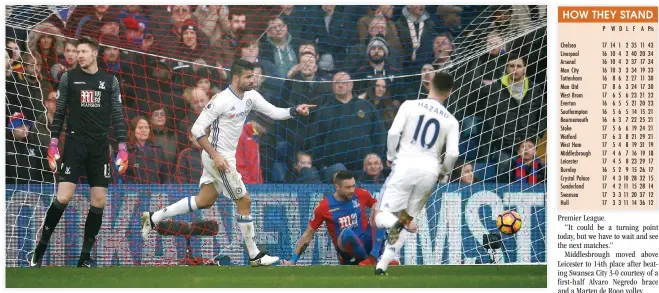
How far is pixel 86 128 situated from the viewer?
1302 centimetres

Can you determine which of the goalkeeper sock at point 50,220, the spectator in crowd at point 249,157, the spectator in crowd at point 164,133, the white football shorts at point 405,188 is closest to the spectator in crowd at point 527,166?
the spectator in crowd at point 249,157

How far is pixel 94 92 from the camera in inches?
512

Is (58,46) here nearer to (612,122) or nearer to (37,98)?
(37,98)

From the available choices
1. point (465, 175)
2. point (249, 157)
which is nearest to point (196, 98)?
point (249, 157)

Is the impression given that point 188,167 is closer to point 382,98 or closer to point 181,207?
point 181,207

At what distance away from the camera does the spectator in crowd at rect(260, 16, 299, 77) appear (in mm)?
15531

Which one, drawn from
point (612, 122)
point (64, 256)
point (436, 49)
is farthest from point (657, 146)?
point (64, 256)

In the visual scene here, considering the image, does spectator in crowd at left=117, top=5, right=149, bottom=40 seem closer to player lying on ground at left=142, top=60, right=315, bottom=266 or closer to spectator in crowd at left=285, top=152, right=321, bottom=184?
spectator in crowd at left=285, top=152, right=321, bottom=184

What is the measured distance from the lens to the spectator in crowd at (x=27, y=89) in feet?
48.4

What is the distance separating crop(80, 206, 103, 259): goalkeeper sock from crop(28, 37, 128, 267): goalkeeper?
3 centimetres

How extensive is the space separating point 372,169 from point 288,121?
1.20m

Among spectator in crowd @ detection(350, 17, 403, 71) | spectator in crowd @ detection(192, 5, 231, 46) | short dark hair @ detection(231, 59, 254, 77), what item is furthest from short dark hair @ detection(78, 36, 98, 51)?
spectator in crowd @ detection(350, 17, 403, 71)

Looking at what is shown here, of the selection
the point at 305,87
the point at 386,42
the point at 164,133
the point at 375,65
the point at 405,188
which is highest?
the point at 386,42

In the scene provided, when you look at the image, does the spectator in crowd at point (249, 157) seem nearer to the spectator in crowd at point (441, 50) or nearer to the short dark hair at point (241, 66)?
the short dark hair at point (241, 66)
